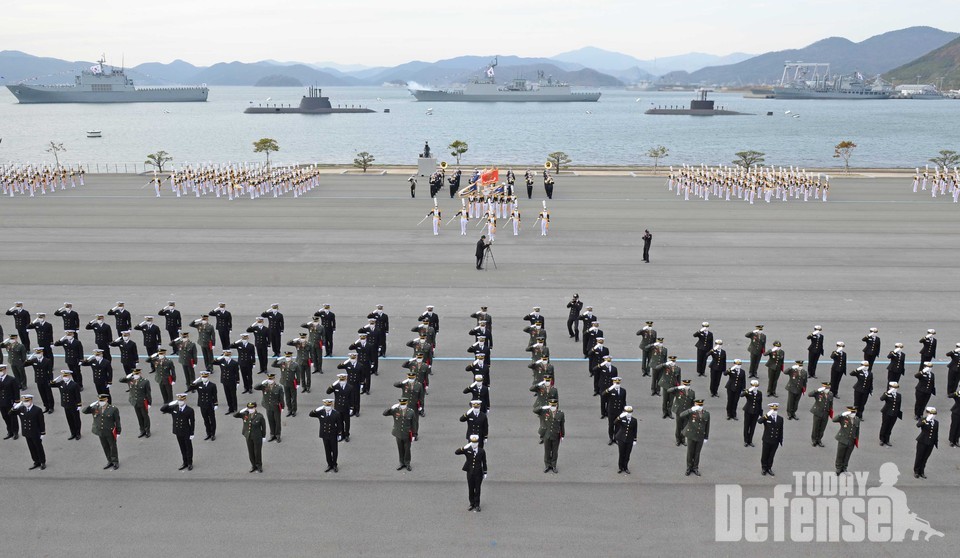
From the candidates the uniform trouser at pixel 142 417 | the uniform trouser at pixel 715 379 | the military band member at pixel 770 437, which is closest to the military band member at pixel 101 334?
the uniform trouser at pixel 142 417

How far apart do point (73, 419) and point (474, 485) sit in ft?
23.5

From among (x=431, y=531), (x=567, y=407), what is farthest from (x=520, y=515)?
(x=567, y=407)

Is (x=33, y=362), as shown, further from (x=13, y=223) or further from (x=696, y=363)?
(x=13, y=223)

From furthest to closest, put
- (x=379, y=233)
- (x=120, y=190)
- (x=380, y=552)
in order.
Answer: (x=120, y=190), (x=379, y=233), (x=380, y=552)

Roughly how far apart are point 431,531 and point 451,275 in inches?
580

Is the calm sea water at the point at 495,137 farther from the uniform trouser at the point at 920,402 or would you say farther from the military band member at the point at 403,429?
the military band member at the point at 403,429

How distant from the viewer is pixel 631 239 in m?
30.1

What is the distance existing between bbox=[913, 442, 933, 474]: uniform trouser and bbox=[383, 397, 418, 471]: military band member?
25.5ft

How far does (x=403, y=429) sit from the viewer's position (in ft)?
37.9

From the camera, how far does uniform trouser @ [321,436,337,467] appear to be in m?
11.5

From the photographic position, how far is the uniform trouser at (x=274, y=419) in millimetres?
12656

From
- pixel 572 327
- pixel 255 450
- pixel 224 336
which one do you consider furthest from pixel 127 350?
pixel 572 327

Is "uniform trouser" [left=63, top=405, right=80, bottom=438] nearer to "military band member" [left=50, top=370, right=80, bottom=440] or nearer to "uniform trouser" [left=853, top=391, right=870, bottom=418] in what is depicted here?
"military band member" [left=50, top=370, right=80, bottom=440]

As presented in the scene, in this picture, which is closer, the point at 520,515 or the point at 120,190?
the point at 520,515
